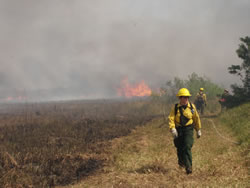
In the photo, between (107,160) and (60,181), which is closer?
(60,181)

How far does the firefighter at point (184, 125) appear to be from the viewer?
255 inches

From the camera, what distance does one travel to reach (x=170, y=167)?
7668mm

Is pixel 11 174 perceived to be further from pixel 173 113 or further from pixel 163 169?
pixel 173 113

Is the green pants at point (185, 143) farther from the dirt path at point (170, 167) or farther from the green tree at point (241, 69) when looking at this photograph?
the green tree at point (241, 69)

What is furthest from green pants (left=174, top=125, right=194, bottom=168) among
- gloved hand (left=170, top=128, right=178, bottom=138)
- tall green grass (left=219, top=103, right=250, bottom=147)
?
tall green grass (left=219, top=103, right=250, bottom=147)

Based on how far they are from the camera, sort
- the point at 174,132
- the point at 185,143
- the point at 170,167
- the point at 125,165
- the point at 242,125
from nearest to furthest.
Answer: the point at 174,132 → the point at 185,143 → the point at 170,167 → the point at 125,165 → the point at 242,125

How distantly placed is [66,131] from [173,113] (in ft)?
49.4

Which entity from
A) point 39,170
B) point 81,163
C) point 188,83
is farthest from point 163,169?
point 188,83

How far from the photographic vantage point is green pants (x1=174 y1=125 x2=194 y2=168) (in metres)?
6.48

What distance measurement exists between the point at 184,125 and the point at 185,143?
0.54 metres

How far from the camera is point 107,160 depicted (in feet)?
35.8

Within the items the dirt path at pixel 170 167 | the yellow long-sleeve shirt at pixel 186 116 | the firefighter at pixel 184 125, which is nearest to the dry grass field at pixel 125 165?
the dirt path at pixel 170 167

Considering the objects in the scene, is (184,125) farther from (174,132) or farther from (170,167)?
(170,167)

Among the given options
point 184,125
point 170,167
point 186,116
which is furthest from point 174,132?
point 170,167
